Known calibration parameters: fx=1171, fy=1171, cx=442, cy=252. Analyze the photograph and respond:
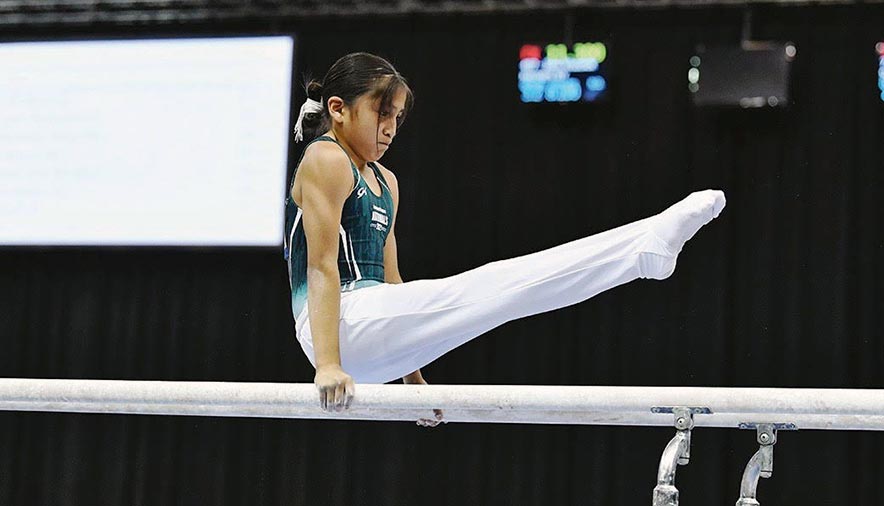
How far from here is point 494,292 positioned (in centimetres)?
321

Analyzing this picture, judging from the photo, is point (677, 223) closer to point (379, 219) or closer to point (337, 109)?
point (379, 219)

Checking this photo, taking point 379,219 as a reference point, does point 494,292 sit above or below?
below

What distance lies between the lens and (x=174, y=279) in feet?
25.5

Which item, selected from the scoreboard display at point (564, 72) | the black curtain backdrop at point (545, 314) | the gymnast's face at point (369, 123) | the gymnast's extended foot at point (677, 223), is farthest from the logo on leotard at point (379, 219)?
the black curtain backdrop at point (545, 314)

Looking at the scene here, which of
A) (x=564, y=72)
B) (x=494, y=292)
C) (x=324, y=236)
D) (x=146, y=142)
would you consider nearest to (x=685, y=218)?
(x=494, y=292)

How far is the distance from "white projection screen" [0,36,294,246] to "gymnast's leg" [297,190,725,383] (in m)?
3.97

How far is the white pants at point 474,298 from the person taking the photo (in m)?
3.07

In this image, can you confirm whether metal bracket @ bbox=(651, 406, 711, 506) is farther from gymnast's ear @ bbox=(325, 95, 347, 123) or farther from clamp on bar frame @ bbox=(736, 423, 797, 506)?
gymnast's ear @ bbox=(325, 95, 347, 123)

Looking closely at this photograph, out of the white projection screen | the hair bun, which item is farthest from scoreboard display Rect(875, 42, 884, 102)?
the hair bun

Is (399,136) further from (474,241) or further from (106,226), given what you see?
(106,226)

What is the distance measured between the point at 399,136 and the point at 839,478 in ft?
11.1

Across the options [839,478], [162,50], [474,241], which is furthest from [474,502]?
[162,50]

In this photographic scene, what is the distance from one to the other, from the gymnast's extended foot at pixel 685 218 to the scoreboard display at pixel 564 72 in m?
4.00

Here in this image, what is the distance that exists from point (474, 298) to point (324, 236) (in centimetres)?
47
